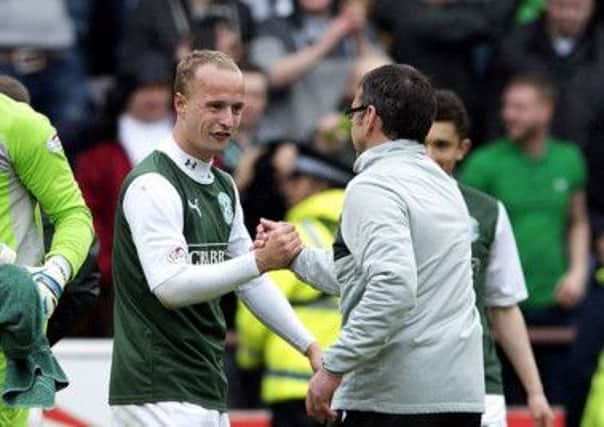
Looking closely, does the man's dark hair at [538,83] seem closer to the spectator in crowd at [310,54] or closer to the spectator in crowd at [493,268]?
the spectator in crowd at [310,54]

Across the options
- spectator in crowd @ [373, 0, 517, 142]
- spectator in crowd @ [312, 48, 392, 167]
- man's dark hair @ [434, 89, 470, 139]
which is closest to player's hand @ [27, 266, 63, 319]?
man's dark hair @ [434, 89, 470, 139]

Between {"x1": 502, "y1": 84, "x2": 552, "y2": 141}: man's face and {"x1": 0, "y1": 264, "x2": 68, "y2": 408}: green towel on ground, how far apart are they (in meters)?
6.16

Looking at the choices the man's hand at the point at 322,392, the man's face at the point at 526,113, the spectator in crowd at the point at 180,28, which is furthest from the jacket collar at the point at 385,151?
the spectator in crowd at the point at 180,28

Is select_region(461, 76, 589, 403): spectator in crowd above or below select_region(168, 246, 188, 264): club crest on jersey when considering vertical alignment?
below

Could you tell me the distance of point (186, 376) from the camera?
7.76 metres

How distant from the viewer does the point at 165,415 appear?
7699 millimetres

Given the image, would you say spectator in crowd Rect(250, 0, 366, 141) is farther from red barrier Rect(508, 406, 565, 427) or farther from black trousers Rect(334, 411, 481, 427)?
black trousers Rect(334, 411, 481, 427)

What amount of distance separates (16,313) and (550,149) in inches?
257

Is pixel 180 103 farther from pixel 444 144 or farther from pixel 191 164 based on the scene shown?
pixel 444 144

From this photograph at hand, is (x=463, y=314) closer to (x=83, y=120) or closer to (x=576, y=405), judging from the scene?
(x=576, y=405)

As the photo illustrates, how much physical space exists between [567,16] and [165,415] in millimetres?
6809

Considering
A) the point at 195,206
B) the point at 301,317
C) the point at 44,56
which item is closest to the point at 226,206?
the point at 195,206

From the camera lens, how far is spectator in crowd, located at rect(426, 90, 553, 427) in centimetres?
877

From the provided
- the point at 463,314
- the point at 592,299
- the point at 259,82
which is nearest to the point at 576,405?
the point at 592,299
